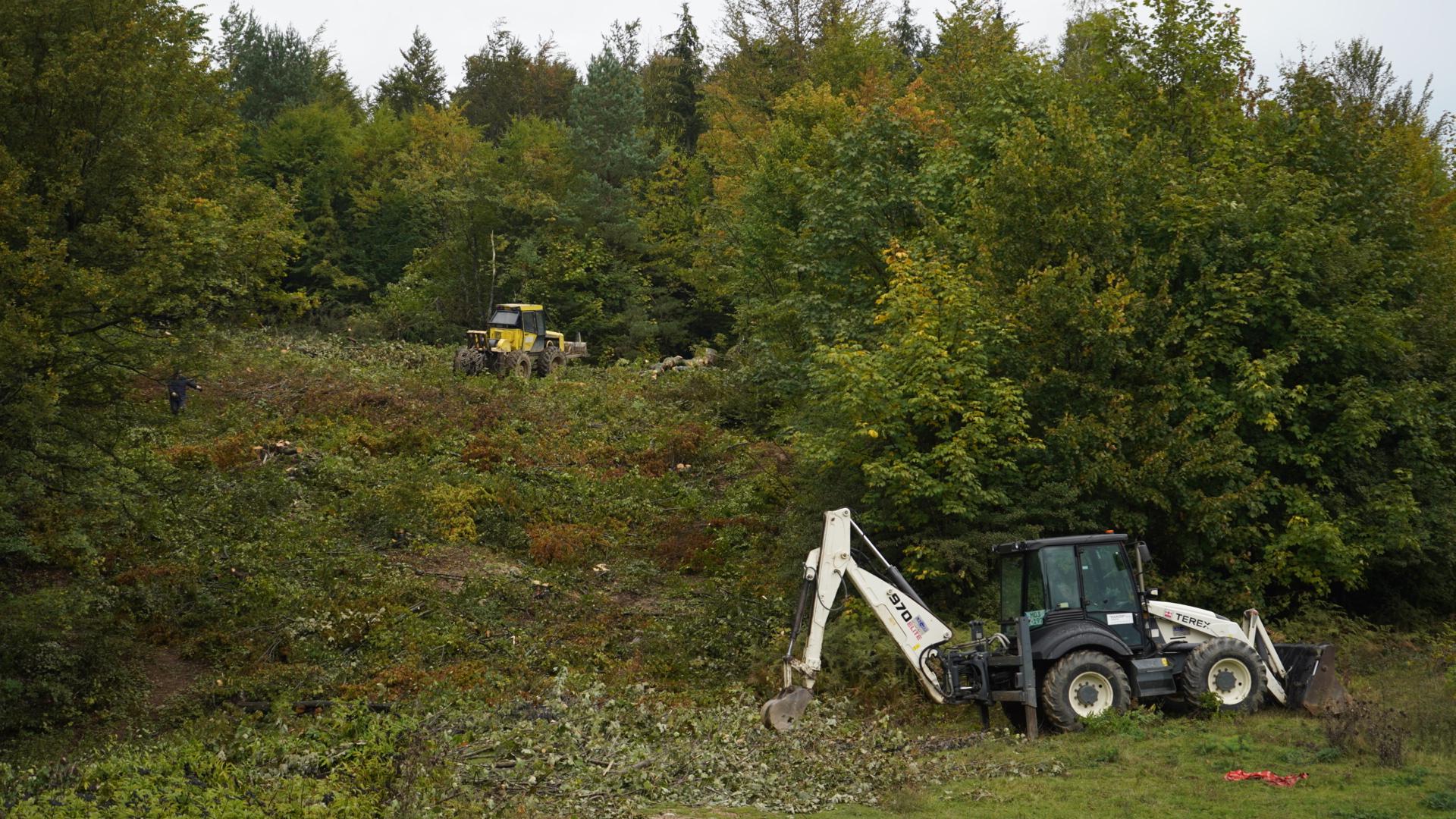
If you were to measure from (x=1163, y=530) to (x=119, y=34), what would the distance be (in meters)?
16.0

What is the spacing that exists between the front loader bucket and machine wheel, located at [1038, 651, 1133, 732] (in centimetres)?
210

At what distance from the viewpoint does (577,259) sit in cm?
4966

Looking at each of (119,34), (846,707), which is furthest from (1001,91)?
(119,34)

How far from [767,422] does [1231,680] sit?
1889cm

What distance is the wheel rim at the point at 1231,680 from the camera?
1305cm

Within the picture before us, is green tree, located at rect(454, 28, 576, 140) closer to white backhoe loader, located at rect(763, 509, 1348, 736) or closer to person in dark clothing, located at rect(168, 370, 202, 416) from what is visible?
person in dark clothing, located at rect(168, 370, 202, 416)

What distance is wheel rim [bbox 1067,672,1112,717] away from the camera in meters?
12.6

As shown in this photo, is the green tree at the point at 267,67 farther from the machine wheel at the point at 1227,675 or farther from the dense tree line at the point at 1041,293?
the machine wheel at the point at 1227,675

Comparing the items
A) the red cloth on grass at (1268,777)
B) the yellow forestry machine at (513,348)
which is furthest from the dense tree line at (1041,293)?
the yellow forestry machine at (513,348)

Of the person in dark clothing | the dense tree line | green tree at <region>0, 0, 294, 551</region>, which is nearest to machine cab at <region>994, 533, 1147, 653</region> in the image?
the dense tree line

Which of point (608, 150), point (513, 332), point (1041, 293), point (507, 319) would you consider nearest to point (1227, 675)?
point (1041, 293)

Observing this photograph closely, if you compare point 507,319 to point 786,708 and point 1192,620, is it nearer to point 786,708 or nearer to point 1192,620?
point 786,708

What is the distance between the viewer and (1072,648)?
12.7m

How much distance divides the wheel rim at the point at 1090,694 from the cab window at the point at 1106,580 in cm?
80
